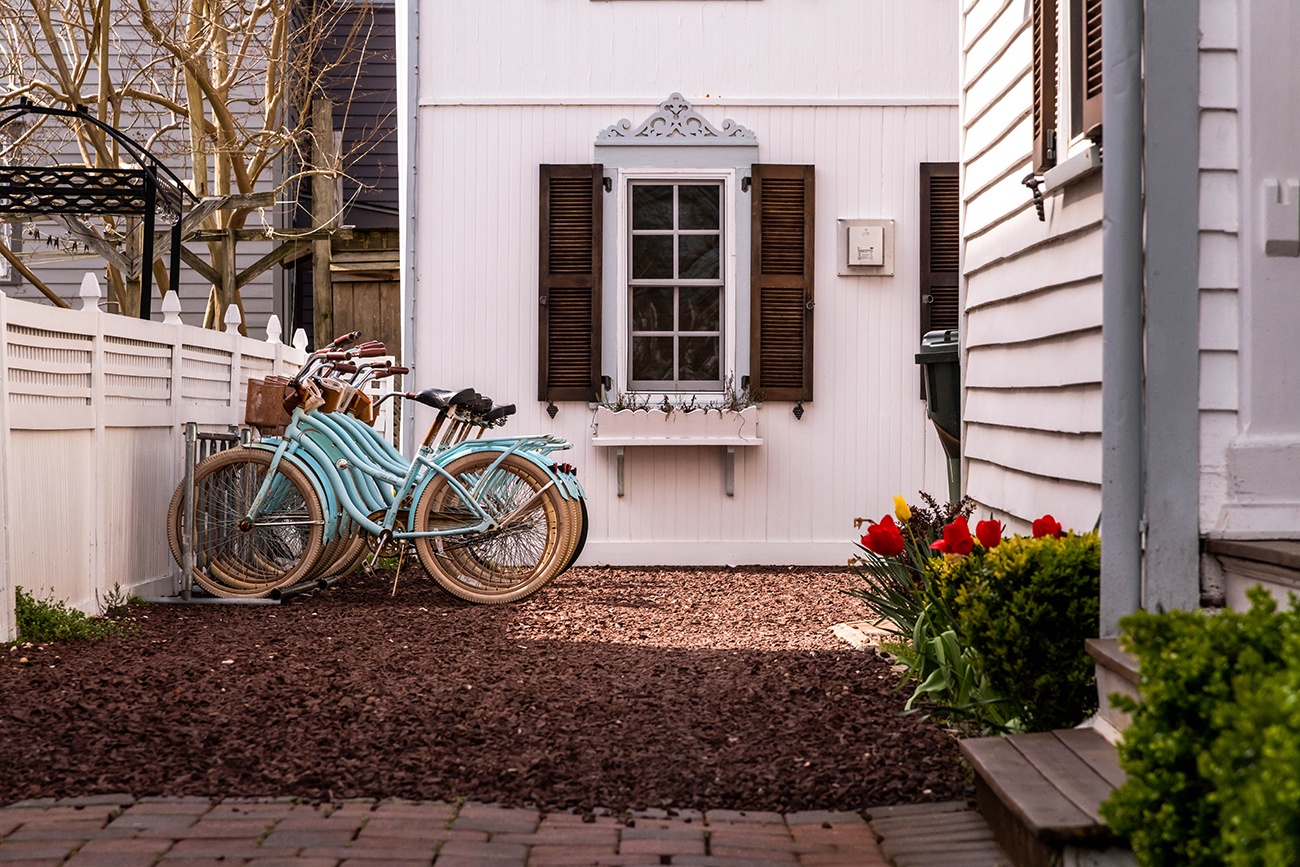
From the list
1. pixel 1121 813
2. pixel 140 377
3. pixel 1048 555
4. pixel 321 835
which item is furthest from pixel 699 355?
pixel 1121 813

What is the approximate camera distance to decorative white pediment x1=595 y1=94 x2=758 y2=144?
8.95 meters

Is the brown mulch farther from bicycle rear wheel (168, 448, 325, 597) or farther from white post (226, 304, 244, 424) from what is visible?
white post (226, 304, 244, 424)

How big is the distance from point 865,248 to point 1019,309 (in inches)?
152

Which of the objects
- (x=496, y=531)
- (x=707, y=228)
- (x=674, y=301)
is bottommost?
(x=496, y=531)

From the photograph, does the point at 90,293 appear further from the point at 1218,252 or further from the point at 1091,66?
the point at 1218,252

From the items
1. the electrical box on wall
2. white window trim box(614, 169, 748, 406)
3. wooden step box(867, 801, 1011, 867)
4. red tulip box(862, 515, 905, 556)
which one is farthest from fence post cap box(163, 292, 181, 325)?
wooden step box(867, 801, 1011, 867)

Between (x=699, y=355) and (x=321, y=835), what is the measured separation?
6270mm

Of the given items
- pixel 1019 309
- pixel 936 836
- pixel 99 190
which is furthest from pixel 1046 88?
pixel 99 190

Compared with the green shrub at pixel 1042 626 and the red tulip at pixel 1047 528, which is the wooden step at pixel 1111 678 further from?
the red tulip at pixel 1047 528

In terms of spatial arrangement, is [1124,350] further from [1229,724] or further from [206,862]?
[206,862]

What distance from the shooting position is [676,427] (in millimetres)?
8820

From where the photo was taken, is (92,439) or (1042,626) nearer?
(1042,626)

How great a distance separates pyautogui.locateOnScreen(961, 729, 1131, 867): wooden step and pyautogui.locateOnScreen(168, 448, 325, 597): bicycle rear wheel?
4.37 meters

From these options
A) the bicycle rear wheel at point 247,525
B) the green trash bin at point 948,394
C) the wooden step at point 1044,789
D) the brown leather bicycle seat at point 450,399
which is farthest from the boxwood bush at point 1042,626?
the bicycle rear wheel at point 247,525
